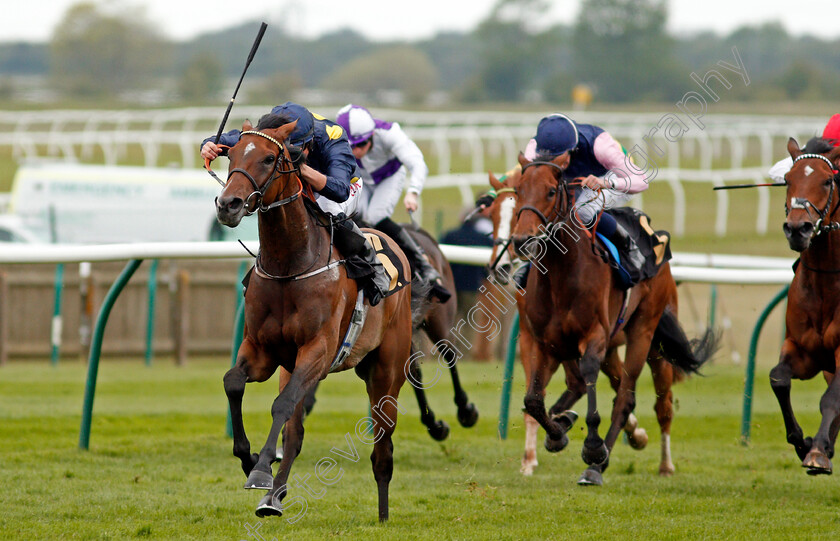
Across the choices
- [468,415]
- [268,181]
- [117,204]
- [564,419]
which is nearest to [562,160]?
[564,419]

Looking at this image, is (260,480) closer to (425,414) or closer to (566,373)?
(566,373)

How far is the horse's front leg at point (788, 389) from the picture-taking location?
5402 mm

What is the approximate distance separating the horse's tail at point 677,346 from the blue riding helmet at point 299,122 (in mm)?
3039

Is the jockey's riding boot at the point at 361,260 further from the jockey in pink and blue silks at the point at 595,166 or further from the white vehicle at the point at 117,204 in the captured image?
the white vehicle at the point at 117,204

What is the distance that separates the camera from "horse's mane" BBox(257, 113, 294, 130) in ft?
15.4

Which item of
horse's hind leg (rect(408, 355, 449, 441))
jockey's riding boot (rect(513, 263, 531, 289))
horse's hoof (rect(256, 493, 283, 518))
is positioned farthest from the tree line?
horse's hoof (rect(256, 493, 283, 518))

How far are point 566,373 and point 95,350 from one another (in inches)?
113

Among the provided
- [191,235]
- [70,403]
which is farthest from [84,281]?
[70,403]

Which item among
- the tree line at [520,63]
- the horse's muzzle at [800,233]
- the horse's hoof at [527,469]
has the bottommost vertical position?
the horse's hoof at [527,469]

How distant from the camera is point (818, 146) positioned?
5418mm

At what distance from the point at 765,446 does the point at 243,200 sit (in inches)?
204

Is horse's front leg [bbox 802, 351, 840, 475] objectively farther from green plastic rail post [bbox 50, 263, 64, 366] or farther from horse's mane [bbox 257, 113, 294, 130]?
green plastic rail post [bbox 50, 263, 64, 366]

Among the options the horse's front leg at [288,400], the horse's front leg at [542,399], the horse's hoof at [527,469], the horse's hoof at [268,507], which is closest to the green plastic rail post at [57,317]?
the horse's hoof at [527,469]

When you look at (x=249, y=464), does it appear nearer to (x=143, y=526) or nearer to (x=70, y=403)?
(x=143, y=526)
